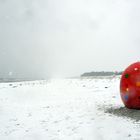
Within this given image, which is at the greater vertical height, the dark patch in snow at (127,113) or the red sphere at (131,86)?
the red sphere at (131,86)

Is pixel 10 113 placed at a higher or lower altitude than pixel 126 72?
lower

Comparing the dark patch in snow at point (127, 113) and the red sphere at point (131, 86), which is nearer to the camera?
the dark patch in snow at point (127, 113)

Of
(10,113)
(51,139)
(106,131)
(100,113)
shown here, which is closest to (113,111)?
(100,113)

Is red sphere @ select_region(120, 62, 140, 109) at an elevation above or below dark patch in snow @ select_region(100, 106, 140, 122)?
above

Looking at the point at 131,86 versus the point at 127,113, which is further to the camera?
the point at 131,86

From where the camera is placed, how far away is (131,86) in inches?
385

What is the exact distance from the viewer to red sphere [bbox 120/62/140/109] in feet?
31.7

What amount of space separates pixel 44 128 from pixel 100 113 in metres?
2.57

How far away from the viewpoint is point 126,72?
10.4 metres

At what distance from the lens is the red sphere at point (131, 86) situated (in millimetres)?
9648

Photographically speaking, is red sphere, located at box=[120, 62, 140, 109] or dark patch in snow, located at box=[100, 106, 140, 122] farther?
red sphere, located at box=[120, 62, 140, 109]

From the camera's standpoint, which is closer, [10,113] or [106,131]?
[106,131]

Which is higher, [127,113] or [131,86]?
[131,86]

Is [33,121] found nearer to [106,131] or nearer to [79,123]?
[79,123]
